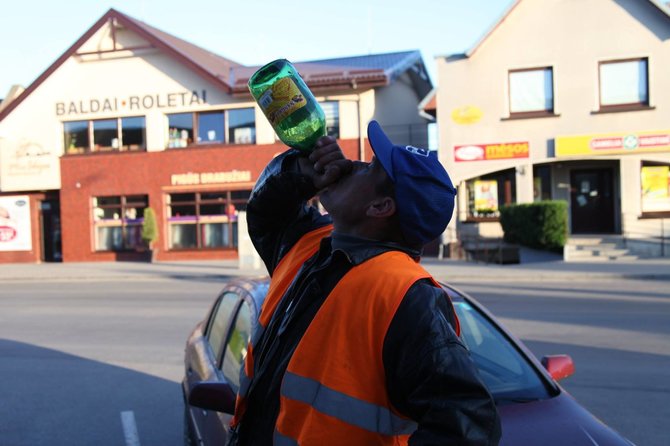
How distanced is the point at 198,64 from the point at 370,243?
79.0 feet

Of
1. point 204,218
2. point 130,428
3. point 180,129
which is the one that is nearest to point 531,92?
point 204,218

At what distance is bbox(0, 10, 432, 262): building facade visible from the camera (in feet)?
79.8

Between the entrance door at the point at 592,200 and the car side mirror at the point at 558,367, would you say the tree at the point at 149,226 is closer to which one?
the entrance door at the point at 592,200

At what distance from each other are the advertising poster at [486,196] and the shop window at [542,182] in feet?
4.71

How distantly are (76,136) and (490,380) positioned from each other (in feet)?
85.1

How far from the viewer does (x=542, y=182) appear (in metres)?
22.6

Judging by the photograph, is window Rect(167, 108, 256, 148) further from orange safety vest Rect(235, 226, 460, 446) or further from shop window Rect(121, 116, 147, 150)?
orange safety vest Rect(235, 226, 460, 446)

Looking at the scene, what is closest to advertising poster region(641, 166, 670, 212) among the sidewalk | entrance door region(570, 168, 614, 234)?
entrance door region(570, 168, 614, 234)

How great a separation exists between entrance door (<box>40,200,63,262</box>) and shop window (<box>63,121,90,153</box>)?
A: 2477mm

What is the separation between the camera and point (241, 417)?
1.82 m

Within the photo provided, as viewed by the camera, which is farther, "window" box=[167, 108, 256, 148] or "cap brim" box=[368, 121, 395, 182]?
"window" box=[167, 108, 256, 148]

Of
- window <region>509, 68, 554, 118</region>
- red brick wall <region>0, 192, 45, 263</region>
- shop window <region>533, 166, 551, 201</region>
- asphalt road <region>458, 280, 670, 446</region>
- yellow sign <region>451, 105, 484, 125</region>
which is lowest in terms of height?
asphalt road <region>458, 280, 670, 446</region>

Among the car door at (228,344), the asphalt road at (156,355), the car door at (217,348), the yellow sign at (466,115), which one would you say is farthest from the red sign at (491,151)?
the car door at (228,344)

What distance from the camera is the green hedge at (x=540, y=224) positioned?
19.4 meters
